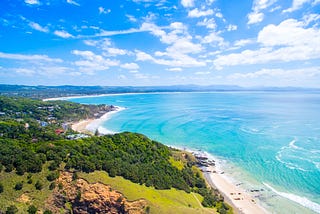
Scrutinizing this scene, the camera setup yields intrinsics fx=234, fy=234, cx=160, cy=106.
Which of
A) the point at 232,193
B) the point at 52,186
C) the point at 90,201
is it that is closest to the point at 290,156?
the point at 232,193

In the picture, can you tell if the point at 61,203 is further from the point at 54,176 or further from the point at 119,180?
the point at 119,180

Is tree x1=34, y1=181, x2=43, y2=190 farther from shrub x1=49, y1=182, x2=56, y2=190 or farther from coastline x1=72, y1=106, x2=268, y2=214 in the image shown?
coastline x1=72, y1=106, x2=268, y2=214

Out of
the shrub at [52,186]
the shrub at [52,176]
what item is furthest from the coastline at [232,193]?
the shrub at [52,176]

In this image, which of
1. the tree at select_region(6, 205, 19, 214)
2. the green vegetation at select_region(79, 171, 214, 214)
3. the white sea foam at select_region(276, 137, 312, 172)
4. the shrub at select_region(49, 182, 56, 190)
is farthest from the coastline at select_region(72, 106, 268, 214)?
the tree at select_region(6, 205, 19, 214)

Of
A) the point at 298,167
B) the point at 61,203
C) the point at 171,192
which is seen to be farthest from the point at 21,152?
the point at 298,167

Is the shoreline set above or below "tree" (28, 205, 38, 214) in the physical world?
below

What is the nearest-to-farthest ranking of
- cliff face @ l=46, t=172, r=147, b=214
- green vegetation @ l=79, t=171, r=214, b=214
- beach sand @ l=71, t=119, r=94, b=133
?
cliff face @ l=46, t=172, r=147, b=214, green vegetation @ l=79, t=171, r=214, b=214, beach sand @ l=71, t=119, r=94, b=133

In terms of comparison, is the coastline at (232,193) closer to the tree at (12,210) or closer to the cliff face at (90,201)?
the cliff face at (90,201)

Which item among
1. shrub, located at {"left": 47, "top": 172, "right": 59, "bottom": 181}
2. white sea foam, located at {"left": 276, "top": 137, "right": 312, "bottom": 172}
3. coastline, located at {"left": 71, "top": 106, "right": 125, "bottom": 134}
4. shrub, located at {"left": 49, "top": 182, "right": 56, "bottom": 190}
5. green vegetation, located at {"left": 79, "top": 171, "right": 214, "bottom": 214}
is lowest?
coastline, located at {"left": 71, "top": 106, "right": 125, "bottom": 134}
